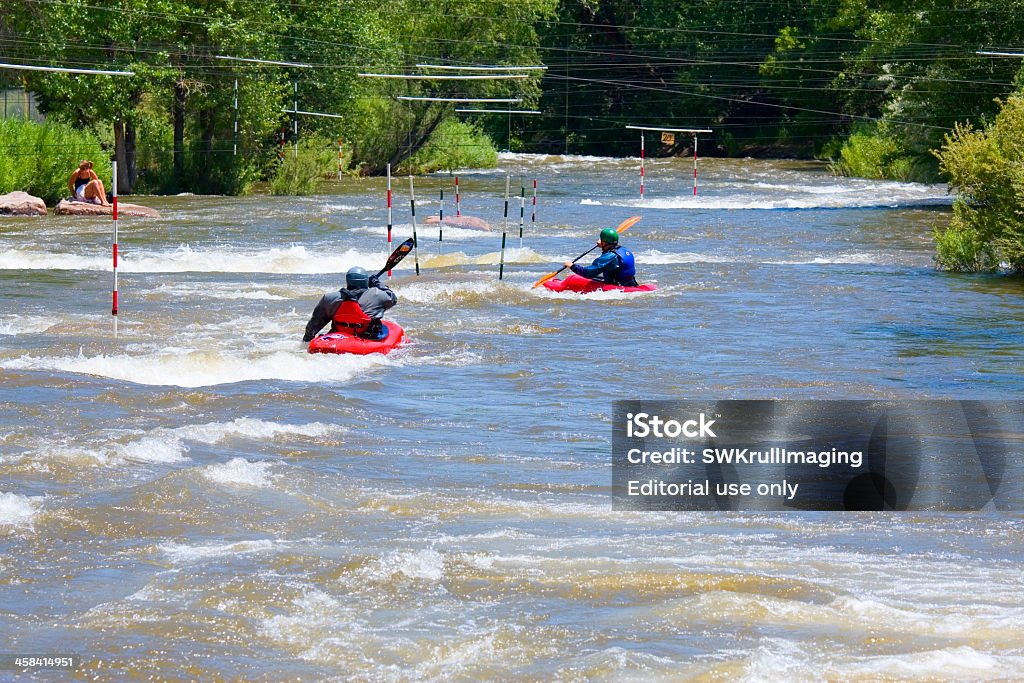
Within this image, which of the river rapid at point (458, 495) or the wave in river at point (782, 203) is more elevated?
the wave in river at point (782, 203)

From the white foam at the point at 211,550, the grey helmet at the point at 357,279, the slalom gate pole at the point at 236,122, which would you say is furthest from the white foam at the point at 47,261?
the white foam at the point at 211,550

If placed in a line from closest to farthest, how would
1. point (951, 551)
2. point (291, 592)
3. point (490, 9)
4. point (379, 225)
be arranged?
1. point (291, 592)
2. point (951, 551)
3. point (379, 225)
4. point (490, 9)

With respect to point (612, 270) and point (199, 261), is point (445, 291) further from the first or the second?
point (199, 261)

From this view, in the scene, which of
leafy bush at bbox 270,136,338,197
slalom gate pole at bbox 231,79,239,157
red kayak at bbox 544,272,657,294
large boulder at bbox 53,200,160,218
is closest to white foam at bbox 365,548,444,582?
red kayak at bbox 544,272,657,294

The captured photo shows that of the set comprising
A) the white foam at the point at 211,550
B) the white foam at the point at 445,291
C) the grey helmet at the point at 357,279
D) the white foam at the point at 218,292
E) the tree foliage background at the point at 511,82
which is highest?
the tree foliage background at the point at 511,82

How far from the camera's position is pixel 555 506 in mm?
9242

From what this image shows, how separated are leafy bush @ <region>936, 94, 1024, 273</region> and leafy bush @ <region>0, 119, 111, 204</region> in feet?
61.7

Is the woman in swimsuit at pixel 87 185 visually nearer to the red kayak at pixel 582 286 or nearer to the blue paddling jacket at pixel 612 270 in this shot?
the red kayak at pixel 582 286

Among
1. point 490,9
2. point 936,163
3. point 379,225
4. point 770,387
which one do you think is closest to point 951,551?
point 770,387

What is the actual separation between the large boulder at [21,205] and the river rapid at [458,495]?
8.23m

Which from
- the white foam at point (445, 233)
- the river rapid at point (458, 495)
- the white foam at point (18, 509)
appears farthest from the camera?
the white foam at point (445, 233)

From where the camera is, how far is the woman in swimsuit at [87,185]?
30469mm

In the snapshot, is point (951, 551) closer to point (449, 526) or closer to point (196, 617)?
point (449, 526)

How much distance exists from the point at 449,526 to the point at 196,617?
1958mm
